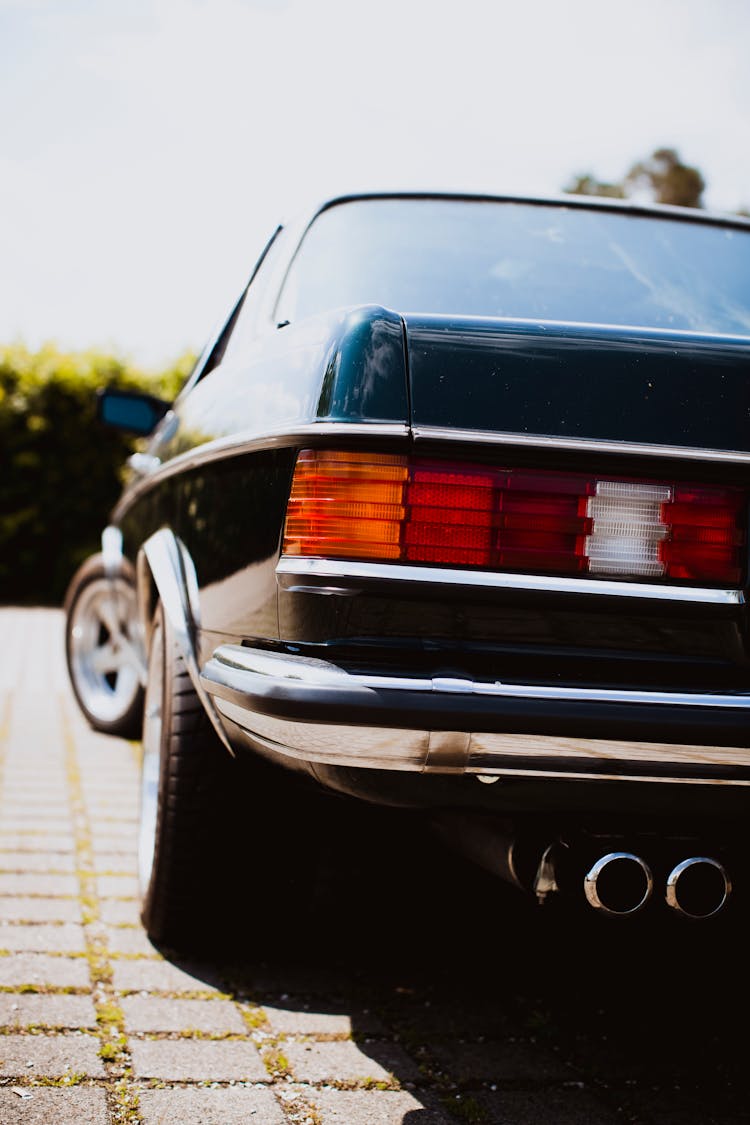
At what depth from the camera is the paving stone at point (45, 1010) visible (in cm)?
222

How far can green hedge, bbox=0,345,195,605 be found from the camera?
11.6 metres

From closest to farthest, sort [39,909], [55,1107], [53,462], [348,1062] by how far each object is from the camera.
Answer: [55,1107], [348,1062], [39,909], [53,462]

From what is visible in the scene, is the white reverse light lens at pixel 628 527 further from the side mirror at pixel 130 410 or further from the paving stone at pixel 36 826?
the side mirror at pixel 130 410

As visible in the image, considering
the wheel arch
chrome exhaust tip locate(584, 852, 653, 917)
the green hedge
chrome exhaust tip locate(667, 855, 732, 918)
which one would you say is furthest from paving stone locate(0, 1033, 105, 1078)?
the green hedge

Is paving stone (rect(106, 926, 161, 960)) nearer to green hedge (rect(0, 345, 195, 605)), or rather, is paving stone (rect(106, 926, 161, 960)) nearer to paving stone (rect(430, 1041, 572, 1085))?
paving stone (rect(430, 1041, 572, 1085))

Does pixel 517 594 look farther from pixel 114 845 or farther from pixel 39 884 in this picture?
pixel 114 845

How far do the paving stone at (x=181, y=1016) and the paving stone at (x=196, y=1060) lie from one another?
0.18ft

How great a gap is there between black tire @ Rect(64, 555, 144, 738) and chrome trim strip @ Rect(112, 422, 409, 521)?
210 cm

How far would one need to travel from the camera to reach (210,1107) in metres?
1.94

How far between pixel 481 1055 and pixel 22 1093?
876 mm

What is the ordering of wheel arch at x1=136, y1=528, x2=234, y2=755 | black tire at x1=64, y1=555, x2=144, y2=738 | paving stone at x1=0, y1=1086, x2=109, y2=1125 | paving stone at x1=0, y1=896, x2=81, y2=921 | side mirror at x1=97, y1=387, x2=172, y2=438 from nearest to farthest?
paving stone at x1=0, y1=1086, x2=109, y2=1125
wheel arch at x1=136, y1=528, x2=234, y2=755
paving stone at x1=0, y1=896, x2=81, y2=921
side mirror at x1=97, y1=387, x2=172, y2=438
black tire at x1=64, y1=555, x2=144, y2=738

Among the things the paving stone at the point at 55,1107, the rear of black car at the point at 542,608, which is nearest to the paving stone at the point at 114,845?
the paving stone at the point at 55,1107

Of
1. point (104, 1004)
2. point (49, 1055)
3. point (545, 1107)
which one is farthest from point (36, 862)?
point (545, 1107)

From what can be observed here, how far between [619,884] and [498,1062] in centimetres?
62
